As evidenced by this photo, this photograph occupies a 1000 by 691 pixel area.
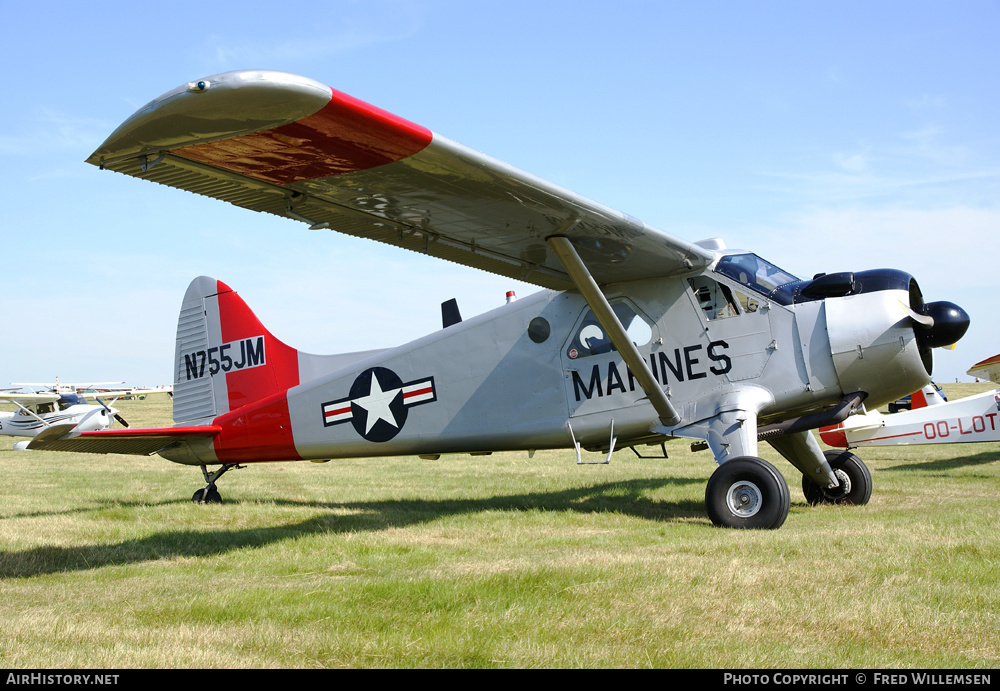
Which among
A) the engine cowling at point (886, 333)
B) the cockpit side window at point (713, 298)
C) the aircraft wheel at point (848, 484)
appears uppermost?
the cockpit side window at point (713, 298)

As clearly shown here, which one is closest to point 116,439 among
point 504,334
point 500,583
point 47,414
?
point 504,334

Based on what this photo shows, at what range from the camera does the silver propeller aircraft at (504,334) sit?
508 centimetres

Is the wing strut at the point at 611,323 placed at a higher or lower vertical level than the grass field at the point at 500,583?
higher

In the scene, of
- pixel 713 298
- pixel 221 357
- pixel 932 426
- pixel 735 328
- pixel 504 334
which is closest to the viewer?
pixel 735 328

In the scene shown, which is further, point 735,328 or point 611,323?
point 735,328

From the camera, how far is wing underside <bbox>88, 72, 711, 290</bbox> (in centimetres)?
441

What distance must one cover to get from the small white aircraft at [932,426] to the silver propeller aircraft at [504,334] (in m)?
5.47

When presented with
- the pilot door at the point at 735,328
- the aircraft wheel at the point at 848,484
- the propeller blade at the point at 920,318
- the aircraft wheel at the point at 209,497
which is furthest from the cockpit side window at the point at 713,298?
the aircraft wheel at the point at 209,497

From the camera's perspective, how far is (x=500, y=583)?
196 inches

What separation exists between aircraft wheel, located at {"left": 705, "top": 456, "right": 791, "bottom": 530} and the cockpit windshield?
195cm

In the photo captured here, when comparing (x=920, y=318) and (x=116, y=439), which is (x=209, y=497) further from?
(x=920, y=318)

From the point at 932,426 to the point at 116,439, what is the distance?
13763 millimetres

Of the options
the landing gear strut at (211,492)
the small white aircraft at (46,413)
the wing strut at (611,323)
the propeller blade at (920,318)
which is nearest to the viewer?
the wing strut at (611,323)

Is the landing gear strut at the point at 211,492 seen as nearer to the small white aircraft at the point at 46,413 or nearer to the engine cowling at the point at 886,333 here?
the engine cowling at the point at 886,333
